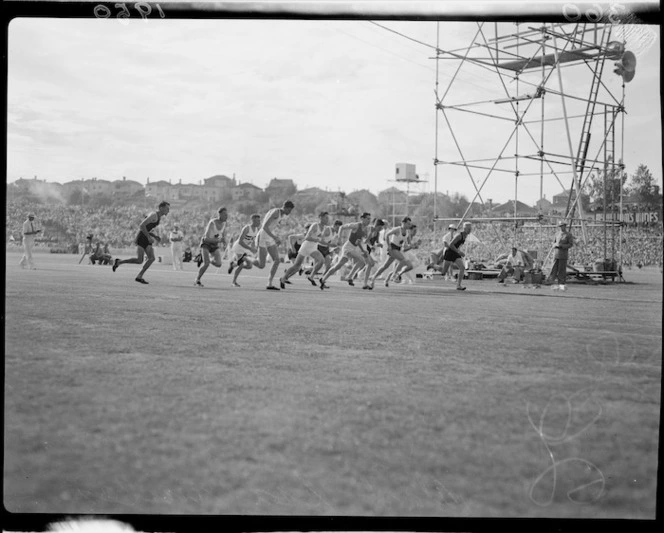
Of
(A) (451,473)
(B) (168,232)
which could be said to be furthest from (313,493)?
(B) (168,232)

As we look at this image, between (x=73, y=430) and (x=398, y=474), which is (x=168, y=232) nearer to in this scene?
(x=73, y=430)

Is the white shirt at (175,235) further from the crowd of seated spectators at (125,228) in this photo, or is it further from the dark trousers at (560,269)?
the dark trousers at (560,269)

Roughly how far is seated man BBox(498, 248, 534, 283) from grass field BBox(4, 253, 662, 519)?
8.05m

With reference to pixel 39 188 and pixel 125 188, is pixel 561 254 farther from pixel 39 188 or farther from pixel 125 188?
pixel 39 188

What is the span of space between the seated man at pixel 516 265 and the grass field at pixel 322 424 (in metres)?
8.05

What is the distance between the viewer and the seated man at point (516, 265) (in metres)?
13.5

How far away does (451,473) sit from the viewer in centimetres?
311

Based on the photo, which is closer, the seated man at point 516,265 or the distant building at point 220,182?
the distant building at point 220,182

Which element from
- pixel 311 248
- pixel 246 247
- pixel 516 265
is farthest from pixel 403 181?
pixel 516 265

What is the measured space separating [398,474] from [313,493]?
1.39 ft

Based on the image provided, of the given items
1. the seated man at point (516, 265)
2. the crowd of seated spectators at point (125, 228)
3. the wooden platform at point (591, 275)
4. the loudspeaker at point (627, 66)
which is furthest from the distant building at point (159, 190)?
the seated man at point (516, 265)

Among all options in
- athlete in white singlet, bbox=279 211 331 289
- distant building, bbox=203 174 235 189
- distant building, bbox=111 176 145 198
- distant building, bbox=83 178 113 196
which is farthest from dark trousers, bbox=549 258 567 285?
distant building, bbox=83 178 113 196

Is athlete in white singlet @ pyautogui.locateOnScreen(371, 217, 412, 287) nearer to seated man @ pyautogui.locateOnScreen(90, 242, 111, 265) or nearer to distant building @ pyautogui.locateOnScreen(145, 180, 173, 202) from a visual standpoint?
seated man @ pyautogui.locateOnScreen(90, 242, 111, 265)

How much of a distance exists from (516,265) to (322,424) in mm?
11254
